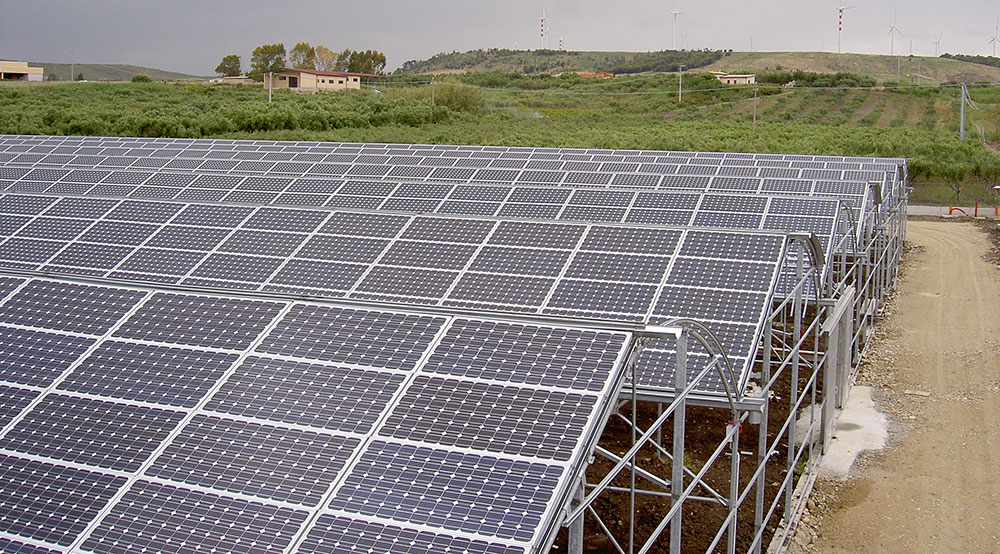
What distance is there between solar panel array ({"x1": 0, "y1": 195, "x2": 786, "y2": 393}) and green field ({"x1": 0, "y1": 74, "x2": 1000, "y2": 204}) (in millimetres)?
42351

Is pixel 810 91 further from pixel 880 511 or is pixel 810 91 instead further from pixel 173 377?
pixel 173 377

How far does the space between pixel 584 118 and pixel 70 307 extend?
8477 cm

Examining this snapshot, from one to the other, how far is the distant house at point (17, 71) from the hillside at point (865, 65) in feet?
406

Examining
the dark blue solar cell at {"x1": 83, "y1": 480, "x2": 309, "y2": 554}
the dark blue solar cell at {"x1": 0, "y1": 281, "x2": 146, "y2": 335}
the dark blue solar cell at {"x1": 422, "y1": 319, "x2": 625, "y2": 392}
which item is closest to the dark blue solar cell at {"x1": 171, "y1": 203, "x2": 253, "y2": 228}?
the dark blue solar cell at {"x1": 0, "y1": 281, "x2": 146, "y2": 335}

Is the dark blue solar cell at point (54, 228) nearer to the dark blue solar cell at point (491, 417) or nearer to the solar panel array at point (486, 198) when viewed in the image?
the solar panel array at point (486, 198)

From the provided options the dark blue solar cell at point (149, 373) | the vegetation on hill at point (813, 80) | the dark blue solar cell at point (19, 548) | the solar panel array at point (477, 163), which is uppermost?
the vegetation on hill at point (813, 80)

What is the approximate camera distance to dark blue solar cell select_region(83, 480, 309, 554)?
20.8 feet

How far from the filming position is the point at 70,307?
9.53m

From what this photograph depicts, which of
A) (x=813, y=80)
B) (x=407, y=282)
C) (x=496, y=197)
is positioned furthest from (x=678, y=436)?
(x=813, y=80)

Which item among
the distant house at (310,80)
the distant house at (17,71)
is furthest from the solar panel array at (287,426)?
the distant house at (17,71)

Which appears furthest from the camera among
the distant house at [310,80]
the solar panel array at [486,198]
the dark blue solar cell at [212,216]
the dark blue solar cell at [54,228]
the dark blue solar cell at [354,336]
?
the distant house at [310,80]

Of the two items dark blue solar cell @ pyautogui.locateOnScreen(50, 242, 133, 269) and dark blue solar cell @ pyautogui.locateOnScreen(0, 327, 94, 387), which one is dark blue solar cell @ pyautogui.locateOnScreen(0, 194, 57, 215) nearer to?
dark blue solar cell @ pyautogui.locateOnScreen(50, 242, 133, 269)

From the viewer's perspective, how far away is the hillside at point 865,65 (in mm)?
173750

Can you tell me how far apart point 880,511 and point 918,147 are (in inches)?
1968
